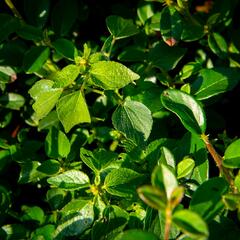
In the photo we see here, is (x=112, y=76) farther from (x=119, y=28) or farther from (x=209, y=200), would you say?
(x=209, y=200)

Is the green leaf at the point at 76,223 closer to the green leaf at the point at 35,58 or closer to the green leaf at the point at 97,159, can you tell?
the green leaf at the point at 97,159

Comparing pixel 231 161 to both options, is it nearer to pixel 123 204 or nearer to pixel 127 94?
pixel 123 204

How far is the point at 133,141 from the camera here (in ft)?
4.11

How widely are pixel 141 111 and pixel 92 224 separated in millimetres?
346

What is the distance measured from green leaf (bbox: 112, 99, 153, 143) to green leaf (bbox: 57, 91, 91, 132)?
91 millimetres

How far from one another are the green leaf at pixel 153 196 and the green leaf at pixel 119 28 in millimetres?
719

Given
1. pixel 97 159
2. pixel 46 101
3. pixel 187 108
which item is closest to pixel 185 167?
pixel 187 108

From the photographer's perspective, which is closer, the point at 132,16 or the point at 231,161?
the point at 231,161

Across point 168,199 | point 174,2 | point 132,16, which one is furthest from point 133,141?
point 132,16

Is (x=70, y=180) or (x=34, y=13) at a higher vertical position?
(x=34, y=13)

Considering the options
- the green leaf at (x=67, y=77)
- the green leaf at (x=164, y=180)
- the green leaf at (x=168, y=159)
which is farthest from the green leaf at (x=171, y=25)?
the green leaf at (x=164, y=180)

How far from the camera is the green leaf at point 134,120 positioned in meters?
1.27

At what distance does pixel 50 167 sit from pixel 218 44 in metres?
0.75

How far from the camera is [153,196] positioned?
835 millimetres
